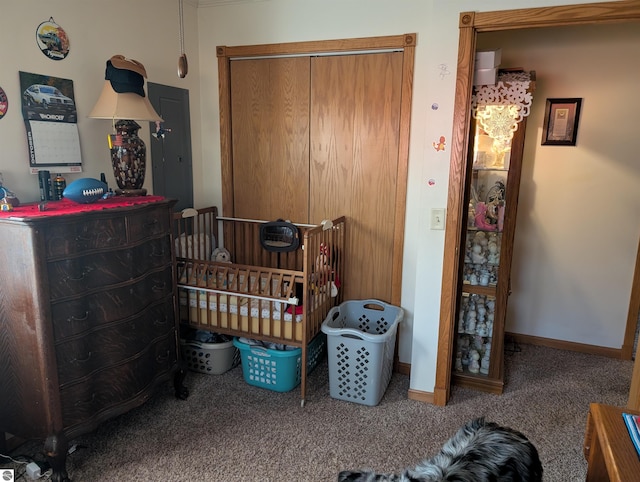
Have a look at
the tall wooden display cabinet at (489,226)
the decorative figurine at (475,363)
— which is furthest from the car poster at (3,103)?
the decorative figurine at (475,363)

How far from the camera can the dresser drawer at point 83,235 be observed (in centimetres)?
177

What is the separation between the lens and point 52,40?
2166 millimetres

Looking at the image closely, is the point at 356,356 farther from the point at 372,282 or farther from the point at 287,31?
the point at 287,31

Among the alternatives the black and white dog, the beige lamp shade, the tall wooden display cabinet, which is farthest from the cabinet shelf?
the beige lamp shade

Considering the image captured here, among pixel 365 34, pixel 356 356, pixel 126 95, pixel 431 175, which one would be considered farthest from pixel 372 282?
pixel 126 95

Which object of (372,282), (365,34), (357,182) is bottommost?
(372,282)

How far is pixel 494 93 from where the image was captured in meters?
2.49

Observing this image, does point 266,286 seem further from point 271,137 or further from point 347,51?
point 347,51

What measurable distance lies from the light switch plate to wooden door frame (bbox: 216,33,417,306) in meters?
0.37

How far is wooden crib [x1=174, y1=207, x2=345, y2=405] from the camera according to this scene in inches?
99.7

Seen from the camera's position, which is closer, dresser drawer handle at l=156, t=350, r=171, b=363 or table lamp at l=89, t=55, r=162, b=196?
table lamp at l=89, t=55, r=162, b=196

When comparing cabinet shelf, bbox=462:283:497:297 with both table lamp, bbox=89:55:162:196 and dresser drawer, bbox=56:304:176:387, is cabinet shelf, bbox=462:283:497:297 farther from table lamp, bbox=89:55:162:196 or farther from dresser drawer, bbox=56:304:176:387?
table lamp, bbox=89:55:162:196

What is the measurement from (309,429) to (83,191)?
1616 mm

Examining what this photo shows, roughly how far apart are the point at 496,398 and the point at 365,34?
234 centimetres
